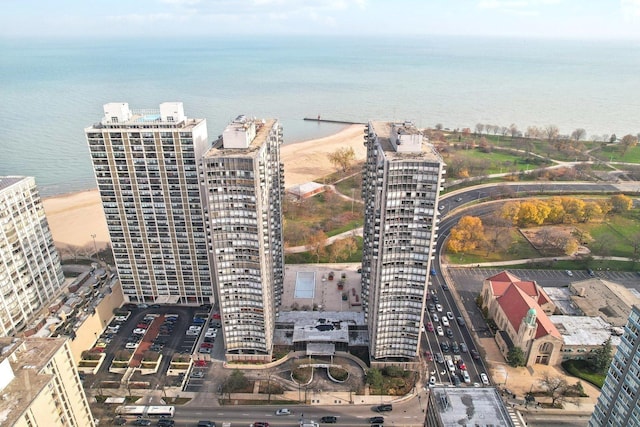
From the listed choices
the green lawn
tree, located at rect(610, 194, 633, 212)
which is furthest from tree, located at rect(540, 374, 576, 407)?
tree, located at rect(610, 194, 633, 212)

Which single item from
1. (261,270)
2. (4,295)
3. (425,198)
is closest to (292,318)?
(261,270)

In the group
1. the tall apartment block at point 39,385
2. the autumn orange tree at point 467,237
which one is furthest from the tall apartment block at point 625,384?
the tall apartment block at point 39,385

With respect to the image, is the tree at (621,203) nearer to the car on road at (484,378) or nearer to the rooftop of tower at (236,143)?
the car on road at (484,378)

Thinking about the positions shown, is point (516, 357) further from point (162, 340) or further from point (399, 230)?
point (162, 340)

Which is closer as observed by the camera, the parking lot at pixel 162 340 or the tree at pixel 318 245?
the parking lot at pixel 162 340

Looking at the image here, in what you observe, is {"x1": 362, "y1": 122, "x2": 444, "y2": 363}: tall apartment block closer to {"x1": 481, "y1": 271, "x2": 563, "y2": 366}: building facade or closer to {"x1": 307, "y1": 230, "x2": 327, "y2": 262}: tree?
{"x1": 481, "y1": 271, "x2": 563, "y2": 366}: building facade

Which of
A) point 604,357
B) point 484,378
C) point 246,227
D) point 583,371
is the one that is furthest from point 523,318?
point 246,227

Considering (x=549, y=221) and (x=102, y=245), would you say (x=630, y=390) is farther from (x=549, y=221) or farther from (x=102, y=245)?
(x=102, y=245)
